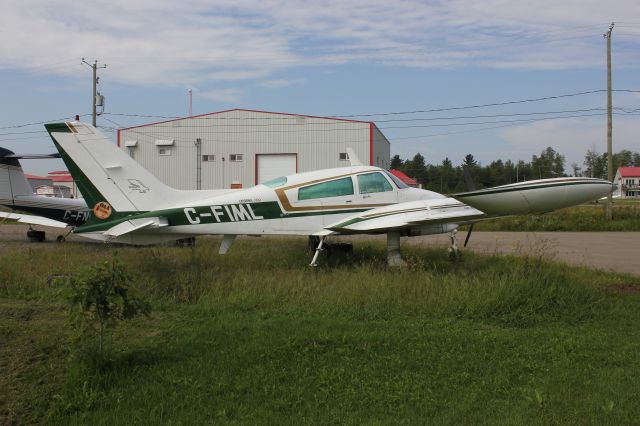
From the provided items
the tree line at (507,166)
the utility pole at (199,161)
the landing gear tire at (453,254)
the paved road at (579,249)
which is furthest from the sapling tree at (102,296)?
the tree line at (507,166)

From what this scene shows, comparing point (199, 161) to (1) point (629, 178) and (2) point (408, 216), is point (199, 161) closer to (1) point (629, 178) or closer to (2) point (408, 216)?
(2) point (408, 216)

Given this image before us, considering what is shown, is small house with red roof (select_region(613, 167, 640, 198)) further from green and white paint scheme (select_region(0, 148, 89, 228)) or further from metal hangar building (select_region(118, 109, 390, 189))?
green and white paint scheme (select_region(0, 148, 89, 228))

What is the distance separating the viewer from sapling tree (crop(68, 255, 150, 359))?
429 cm

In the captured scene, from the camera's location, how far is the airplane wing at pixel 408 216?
28.8ft

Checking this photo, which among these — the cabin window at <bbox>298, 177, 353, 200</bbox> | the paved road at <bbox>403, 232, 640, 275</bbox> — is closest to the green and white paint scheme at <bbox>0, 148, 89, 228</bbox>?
the cabin window at <bbox>298, 177, 353, 200</bbox>

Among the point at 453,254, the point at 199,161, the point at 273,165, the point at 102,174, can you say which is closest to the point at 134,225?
the point at 102,174

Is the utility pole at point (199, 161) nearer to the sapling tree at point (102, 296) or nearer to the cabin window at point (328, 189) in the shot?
the cabin window at point (328, 189)

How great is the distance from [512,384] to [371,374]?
4.04 ft

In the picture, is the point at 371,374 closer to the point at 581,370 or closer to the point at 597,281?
the point at 581,370

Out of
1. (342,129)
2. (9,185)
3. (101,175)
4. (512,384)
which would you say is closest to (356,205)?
(101,175)

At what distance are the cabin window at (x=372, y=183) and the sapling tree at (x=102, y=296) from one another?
5.97 metres

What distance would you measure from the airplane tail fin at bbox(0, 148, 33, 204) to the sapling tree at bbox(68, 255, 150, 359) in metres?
13.8

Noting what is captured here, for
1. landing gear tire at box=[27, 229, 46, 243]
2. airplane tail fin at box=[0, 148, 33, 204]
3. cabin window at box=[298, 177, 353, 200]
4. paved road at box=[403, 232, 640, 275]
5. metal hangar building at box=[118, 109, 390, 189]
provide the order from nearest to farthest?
cabin window at box=[298, 177, 353, 200] < paved road at box=[403, 232, 640, 275] < airplane tail fin at box=[0, 148, 33, 204] < landing gear tire at box=[27, 229, 46, 243] < metal hangar building at box=[118, 109, 390, 189]

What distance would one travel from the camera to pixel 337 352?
4.86 meters
